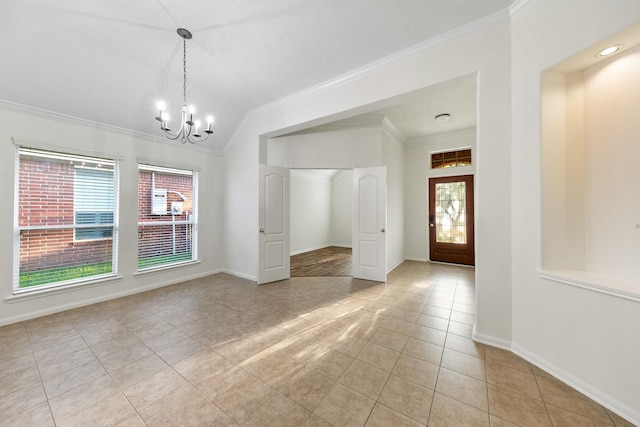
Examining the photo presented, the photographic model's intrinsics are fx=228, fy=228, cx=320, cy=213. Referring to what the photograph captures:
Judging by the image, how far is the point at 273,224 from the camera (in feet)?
14.4

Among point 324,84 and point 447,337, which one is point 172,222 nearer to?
point 324,84

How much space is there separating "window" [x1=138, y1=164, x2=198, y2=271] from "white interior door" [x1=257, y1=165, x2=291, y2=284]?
157 centimetres

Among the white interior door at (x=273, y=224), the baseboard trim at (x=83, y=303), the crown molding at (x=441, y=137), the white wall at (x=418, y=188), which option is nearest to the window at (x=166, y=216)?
the baseboard trim at (x=83, y=303)

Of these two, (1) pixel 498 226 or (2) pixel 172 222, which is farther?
(2) pixel 172 222

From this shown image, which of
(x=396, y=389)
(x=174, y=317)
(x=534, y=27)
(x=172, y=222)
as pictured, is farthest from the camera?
(x=172, y=222)

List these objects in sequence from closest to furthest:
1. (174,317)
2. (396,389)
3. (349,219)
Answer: (396,389)
(174,317)
(349,219)

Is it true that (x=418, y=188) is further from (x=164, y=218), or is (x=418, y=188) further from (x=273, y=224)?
(x=164, y=218)

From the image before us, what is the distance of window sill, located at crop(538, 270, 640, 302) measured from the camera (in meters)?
1.52

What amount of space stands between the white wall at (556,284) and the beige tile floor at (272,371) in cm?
16

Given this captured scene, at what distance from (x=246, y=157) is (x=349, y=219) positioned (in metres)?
5.00

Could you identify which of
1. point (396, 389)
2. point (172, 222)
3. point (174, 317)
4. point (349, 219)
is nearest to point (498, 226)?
point (396, 389)

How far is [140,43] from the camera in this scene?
8.71 ft

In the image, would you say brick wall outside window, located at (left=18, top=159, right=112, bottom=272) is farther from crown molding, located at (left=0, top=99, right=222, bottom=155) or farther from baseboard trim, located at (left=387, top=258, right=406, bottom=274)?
baseboard trim, located at (left=387, top=258, right=406, bottom=274)

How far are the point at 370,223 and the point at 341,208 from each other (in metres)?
4.44
